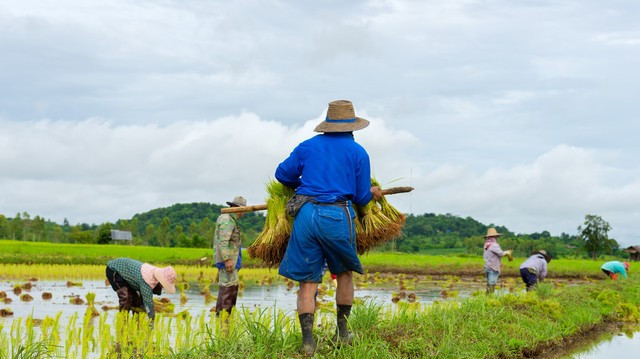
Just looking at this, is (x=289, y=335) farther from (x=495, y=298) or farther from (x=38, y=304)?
(x=38, y=304)

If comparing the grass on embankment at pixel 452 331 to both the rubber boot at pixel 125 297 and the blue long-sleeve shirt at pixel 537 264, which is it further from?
the blue long-sleeve shirt at pixel 537 264

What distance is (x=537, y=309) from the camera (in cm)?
960

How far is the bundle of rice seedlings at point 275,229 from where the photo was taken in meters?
6.27

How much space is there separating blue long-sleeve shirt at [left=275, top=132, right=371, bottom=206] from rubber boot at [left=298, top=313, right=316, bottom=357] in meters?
0.89

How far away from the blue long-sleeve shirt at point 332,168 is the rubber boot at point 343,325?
2.77 feet

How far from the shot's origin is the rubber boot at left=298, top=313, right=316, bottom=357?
5641 mm

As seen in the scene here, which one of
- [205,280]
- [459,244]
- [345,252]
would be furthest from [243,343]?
[459,244]

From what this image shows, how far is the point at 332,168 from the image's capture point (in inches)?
227

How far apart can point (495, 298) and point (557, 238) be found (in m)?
73.4

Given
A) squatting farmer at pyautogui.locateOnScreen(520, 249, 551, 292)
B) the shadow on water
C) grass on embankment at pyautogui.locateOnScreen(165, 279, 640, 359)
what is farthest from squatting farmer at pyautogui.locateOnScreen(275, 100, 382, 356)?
squatting farmer at pyautogui.locateOnScreen(520, 249, 551, 292)

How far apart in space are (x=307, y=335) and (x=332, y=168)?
4.22ft

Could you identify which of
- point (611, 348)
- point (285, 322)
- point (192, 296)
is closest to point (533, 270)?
point (611, 348)

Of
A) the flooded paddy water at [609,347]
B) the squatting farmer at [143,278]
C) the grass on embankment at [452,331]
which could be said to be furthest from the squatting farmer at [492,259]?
the squatting farmer at [143,278]

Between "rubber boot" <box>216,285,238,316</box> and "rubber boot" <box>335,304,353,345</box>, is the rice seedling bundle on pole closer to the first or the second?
"rubber boot" <box>335,304,353,345</box>
